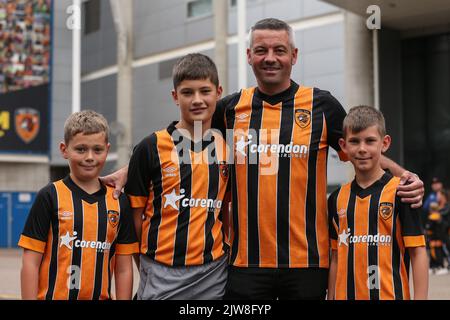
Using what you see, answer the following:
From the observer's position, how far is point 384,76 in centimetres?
2011

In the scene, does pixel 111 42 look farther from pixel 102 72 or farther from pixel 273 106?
pixel 273 106

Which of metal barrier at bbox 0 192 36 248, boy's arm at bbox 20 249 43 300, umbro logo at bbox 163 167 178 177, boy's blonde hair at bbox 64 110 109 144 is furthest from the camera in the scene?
metal barrier at bbox 0 192 36 248

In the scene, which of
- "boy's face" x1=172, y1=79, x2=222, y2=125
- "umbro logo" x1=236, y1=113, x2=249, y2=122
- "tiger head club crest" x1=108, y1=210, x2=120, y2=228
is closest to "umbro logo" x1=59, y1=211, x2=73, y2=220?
"tiger head club crest" x1=108, y1=210, x2=120, y2=228

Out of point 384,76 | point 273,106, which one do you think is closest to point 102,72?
point 384,76

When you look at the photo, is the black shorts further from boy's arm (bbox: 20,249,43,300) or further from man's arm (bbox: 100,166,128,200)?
boy's arm (bbox: 20,249,43,300)

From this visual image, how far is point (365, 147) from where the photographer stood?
3.74 meters

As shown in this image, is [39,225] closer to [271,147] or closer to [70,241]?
[70,241]

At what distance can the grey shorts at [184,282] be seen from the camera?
149 inches

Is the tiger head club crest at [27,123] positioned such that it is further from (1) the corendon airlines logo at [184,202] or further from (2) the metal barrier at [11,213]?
(1) the corendon airlines logo at [184,202]

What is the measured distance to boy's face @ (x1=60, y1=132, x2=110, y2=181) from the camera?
3.72m

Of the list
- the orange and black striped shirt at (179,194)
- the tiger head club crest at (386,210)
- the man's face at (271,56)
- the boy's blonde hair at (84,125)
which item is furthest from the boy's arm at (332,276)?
the boy's blonde hair at (84,125)

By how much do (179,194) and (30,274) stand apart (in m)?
0.87
